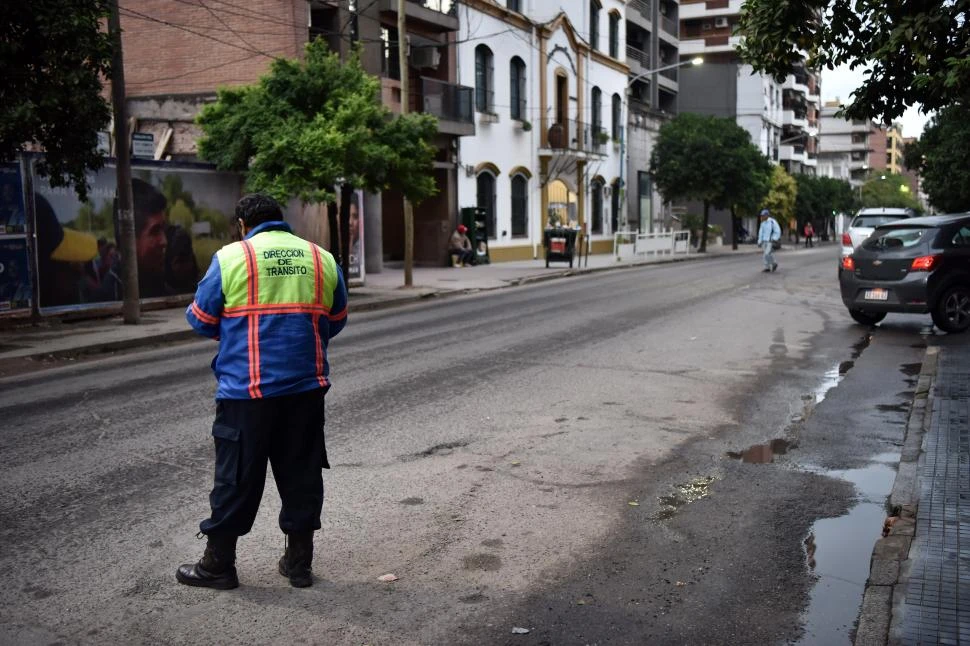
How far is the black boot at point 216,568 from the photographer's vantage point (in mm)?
4383

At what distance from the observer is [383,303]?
803 inches

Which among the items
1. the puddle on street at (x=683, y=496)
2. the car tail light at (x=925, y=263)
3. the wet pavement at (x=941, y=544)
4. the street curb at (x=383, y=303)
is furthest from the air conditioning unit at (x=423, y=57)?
the puddle on street at (x=683, y=496)

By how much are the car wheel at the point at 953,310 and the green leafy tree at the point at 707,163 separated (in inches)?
1442

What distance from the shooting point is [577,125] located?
139 feet

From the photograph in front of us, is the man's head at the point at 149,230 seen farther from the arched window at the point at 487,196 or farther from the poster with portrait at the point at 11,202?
the arched window at the point at 487,196

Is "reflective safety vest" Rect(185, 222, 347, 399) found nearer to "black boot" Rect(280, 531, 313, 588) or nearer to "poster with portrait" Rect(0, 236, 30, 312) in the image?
"black boot" Rect(280, 531, 313, 588)

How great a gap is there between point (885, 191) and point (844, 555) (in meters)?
137

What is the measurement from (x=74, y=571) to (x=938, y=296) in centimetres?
1219

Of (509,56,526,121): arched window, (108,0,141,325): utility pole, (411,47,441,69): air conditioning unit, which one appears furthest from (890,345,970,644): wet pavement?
(509,56,526,121): arched window

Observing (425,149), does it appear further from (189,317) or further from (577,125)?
(577,125)

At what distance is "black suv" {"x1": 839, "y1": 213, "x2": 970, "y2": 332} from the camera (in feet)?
44.3

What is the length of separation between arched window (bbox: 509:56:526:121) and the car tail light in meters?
26.5

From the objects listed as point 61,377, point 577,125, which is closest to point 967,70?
point 61,377

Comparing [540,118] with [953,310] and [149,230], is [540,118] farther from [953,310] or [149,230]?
[953,310]
